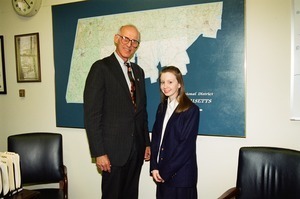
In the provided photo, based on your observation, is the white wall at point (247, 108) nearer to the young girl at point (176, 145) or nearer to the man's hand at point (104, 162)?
the young girl at point (176, 145)

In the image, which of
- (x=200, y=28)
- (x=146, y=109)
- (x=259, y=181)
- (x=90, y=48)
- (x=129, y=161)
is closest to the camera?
(x=259, y=181)

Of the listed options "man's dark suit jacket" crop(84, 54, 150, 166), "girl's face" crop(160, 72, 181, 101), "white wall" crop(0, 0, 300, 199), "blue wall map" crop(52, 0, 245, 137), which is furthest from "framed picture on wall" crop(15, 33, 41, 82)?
"girl's face" crop(160, 72, 181, 101)

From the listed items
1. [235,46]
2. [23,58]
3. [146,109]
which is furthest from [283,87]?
[23,58]

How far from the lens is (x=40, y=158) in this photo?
2510 mm

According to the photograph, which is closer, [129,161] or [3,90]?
[129,161]

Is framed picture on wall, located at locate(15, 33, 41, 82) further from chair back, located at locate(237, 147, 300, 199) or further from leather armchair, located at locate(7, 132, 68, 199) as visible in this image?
chair back, located at locate(237, 147, 300, 199)

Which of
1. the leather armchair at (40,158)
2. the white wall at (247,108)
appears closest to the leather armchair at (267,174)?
the white wall at (247,108)

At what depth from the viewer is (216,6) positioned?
2.08 m

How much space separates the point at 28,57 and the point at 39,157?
1112 millimetres

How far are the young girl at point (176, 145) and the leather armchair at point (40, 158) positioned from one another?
1.05m

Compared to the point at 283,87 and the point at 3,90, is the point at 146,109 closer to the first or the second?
the point at 283,87

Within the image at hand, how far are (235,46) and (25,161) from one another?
2083 millimetres

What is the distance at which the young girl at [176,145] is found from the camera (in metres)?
1.81

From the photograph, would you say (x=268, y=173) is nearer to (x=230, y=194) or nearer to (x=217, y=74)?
(x=230, y=194)
